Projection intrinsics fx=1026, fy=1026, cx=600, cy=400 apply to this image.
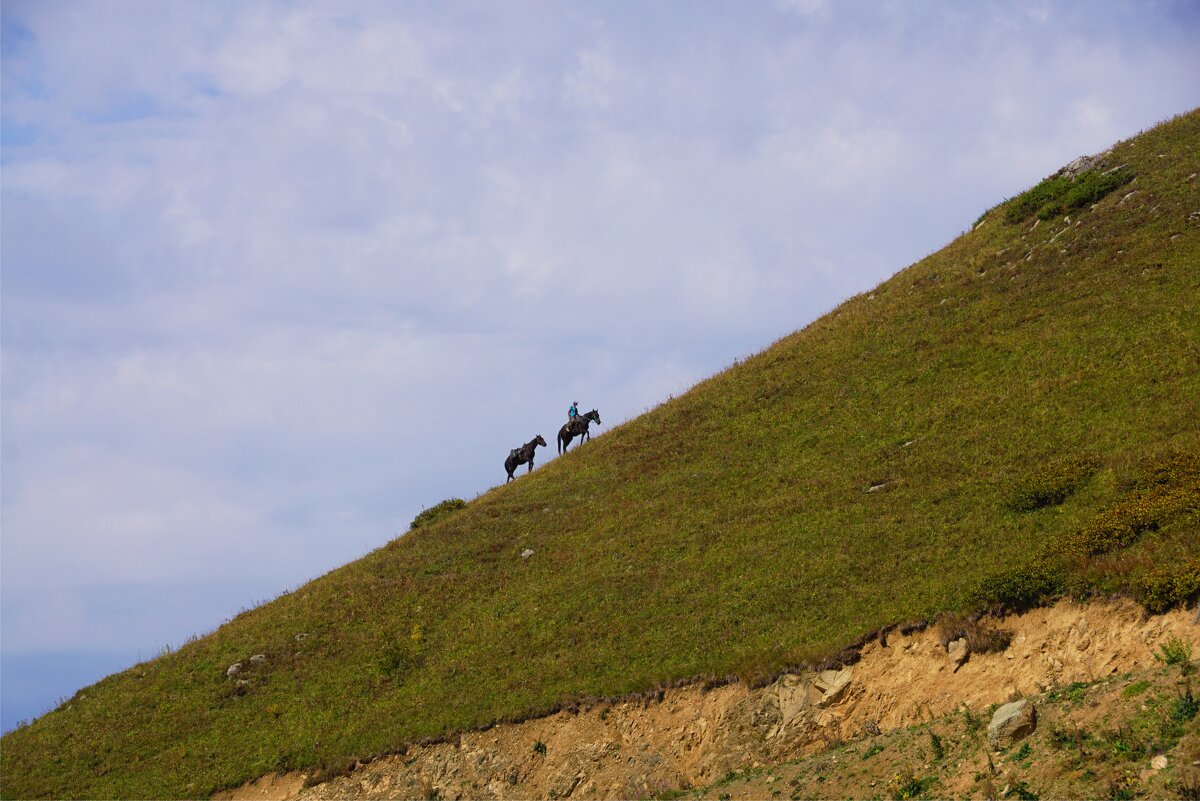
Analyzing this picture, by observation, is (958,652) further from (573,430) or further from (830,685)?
(573,430)

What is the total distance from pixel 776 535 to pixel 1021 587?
12.8 meters

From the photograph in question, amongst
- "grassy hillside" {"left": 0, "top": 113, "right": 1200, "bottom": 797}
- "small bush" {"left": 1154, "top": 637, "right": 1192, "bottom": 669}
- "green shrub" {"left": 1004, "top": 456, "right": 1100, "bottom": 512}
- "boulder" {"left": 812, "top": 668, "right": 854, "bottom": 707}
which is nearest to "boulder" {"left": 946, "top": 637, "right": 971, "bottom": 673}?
"grassy hillside" {"left": 0, "top": 113, "right": 1200, "bottom": 797}

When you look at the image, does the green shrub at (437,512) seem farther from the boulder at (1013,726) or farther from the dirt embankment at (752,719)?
the boulder at (1013,726)

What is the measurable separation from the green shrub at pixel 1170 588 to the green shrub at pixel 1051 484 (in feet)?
30.0

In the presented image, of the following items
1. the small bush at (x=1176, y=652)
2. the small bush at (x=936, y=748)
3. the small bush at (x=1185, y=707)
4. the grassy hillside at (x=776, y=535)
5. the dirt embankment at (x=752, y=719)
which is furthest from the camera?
the grassy hillside at (x=776, y=535)

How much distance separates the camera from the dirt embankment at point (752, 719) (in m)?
22.4

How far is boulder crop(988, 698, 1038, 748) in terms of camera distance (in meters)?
17.6

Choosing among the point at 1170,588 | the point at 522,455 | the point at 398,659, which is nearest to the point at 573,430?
the point at 522,455

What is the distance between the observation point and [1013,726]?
17.7m

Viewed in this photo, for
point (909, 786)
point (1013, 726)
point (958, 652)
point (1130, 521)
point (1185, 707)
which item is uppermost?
point (1130, 521)

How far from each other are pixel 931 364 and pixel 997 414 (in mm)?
7801

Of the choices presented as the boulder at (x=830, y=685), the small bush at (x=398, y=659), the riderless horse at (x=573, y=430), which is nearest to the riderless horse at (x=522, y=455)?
the riderless horse at (x=573, y=430)

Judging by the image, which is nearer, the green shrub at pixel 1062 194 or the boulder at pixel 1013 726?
the boulder at pixel 1013 726

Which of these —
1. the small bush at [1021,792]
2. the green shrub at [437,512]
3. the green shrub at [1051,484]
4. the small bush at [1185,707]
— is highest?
the green shrub at [437,512]
